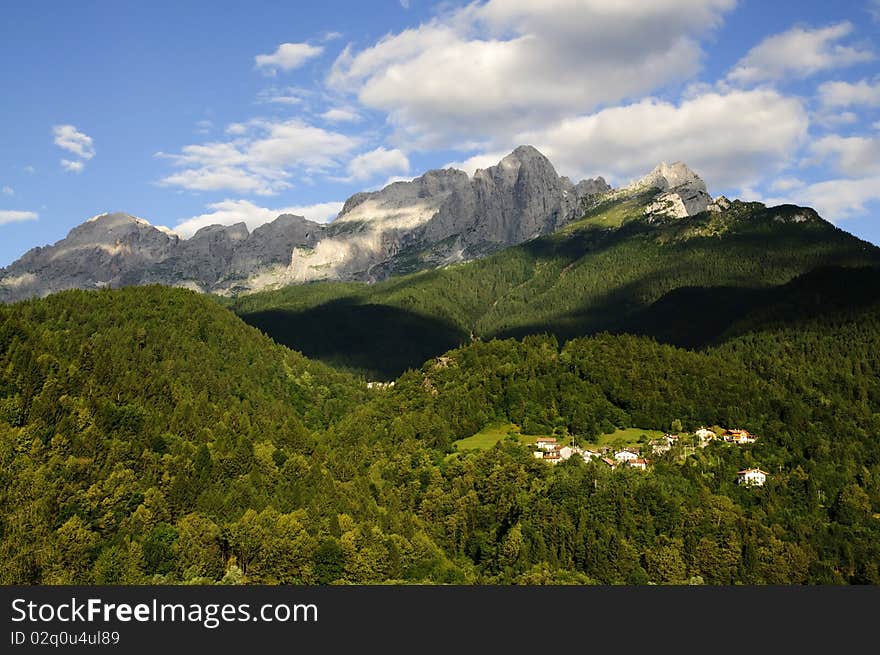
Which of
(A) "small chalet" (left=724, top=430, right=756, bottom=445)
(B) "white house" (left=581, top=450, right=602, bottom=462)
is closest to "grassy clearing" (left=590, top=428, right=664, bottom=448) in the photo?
(B) "white house" (left=581, top=450, right=602, bottom=462)

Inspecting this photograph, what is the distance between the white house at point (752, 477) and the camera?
151500mm

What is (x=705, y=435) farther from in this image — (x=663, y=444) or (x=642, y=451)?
(x=642, y=451)

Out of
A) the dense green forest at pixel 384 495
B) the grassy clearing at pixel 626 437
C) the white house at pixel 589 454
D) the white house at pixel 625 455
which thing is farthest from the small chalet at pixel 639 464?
the grassy clearing at pixel 626 437

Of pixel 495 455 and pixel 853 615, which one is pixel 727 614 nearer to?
pixel 853 615

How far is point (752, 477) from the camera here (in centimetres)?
15225

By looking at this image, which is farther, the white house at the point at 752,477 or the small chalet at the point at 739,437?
the small chalet at the point at 739,437

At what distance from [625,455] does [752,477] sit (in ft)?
79.7

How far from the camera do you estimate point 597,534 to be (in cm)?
13338

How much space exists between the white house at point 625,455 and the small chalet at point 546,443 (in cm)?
1316

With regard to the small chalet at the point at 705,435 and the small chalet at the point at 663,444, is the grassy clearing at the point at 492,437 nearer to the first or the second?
the small chalet at the point at 663,444

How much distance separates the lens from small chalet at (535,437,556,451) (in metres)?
165

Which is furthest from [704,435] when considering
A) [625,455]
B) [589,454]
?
[589,454]

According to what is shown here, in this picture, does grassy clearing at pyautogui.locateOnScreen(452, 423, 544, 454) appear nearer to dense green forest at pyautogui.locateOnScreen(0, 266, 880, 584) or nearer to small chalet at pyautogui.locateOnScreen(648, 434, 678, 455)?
dense green forest at pyautogui.locateOnScreen(0, 266, 880, 584)

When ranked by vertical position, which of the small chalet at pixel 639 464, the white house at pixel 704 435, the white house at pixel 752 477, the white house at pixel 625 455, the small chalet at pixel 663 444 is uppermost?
the white house at pixel 704 435
